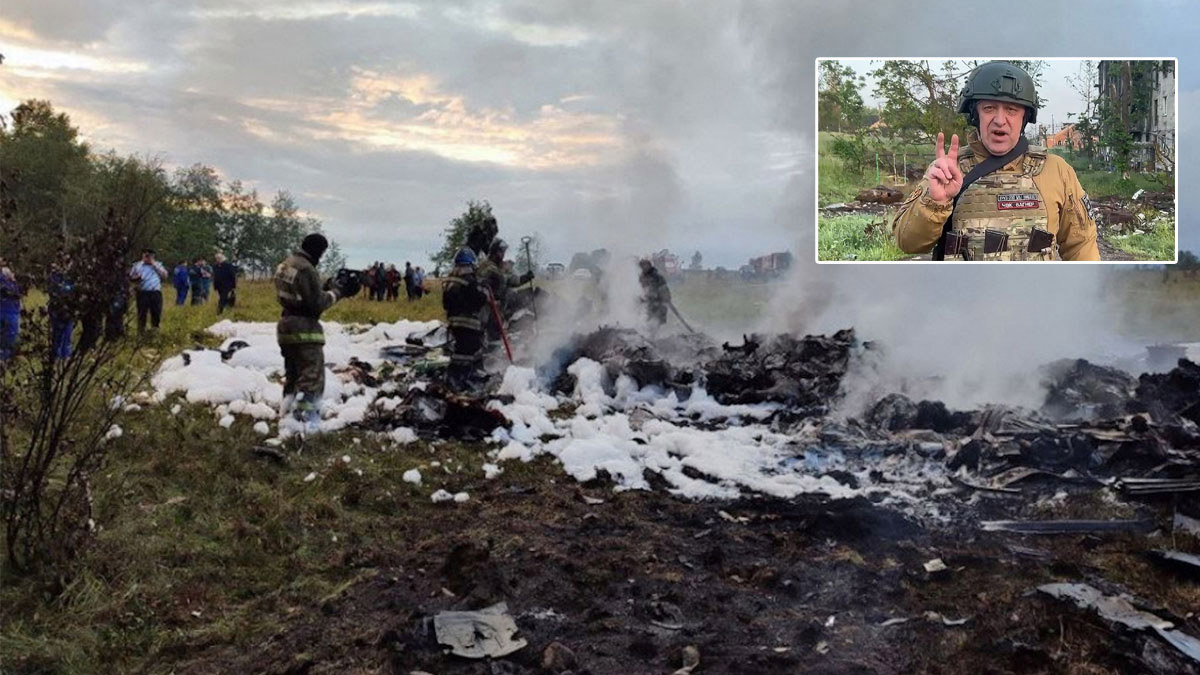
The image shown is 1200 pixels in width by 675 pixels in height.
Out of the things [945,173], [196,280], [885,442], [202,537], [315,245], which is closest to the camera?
[202,537]

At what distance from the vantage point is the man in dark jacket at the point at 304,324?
269 inches

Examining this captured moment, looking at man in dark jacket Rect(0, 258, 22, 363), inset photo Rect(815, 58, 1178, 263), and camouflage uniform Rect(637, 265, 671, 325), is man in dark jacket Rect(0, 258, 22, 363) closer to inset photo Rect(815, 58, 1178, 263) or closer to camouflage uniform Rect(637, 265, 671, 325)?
inset photo Rect(815, 58, 1178, 263)

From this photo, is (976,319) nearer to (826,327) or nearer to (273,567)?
(826,327)

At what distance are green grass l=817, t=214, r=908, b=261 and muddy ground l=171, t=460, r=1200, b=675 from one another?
2419 mm

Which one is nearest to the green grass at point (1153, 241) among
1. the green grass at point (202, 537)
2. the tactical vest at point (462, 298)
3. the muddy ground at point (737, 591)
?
the muddy ground at point (737, 591)

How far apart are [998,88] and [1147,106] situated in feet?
5.66

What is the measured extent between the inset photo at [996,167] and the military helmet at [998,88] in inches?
0.5

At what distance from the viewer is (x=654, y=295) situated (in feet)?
41.7

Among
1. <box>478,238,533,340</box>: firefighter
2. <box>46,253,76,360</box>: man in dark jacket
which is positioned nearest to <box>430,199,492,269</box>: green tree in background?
<box>478,238,533,340</box>: firefighter

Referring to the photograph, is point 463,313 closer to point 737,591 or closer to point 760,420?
point 760,420

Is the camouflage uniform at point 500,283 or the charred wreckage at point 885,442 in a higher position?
the camouflage uniform at point 500,283

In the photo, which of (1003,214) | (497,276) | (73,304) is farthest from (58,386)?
(1003,214)

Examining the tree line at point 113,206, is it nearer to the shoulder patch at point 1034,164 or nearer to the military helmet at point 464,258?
the military helmet at point 464,258

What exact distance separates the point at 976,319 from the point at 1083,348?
1.60 metres
